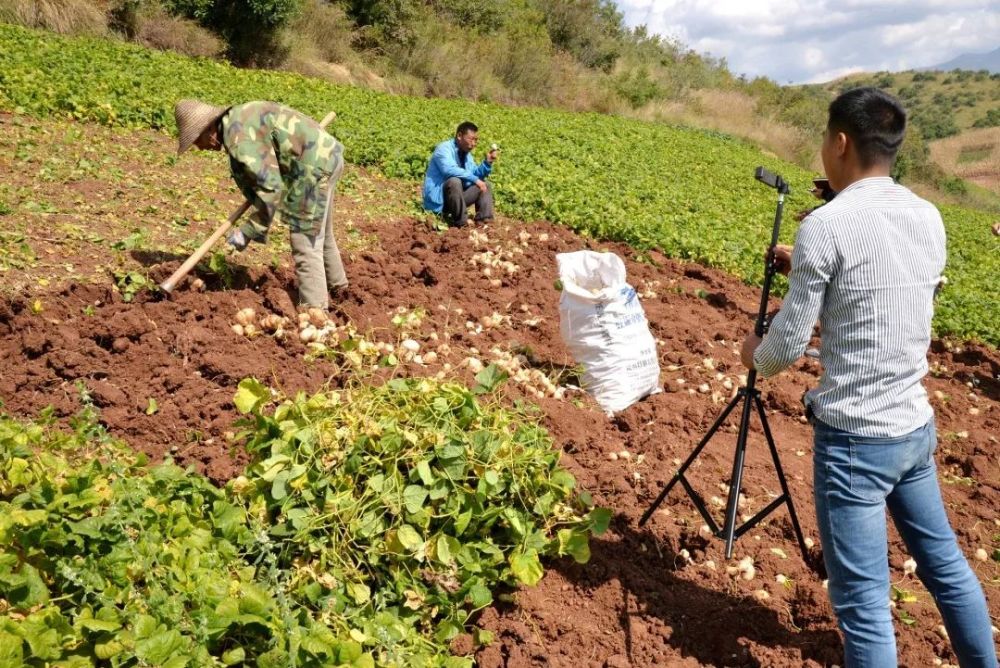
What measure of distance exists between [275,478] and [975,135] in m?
58.8

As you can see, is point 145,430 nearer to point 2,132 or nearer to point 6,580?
point 6,580

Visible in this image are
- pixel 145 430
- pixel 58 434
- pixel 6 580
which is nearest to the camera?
pixel 6 580

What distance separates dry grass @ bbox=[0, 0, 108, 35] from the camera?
1470cm

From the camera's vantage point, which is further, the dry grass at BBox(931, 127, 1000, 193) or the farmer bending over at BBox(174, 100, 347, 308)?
the dry grass at BBox(931, 127, 1000, 193)

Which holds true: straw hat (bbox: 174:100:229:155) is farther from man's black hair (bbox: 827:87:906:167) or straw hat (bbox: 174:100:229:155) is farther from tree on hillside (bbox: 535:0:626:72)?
tree on hillside (bbox: 535:0:626:72)

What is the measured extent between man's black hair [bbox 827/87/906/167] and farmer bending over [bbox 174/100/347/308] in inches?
133

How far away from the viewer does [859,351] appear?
2209mm

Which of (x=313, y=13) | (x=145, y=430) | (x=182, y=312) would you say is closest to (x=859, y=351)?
(x=145, y=430)

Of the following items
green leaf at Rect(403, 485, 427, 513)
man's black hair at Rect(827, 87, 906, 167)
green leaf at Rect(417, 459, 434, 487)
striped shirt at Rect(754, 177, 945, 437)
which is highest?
man's black hair at Rect(827, 87, 906, 167)

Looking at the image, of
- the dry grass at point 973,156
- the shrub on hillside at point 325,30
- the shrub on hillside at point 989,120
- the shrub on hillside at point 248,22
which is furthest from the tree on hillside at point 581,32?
the shrub on hillside at point 989,120

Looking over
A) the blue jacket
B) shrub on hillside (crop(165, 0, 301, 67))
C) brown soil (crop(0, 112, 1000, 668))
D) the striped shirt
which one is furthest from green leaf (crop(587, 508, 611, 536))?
shrub on hillside (crop(165, 0, 301, 67))

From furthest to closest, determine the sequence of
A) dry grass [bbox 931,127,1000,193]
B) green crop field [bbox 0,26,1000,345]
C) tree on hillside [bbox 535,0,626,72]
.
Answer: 1. dry grass [bbox 931,127,1000,193]
2. tree on hillside [bbox 535,0,626,72]
3. green crop field [bbox 0,26,1000,345]

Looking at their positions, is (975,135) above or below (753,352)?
above

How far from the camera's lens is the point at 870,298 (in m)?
2.16
